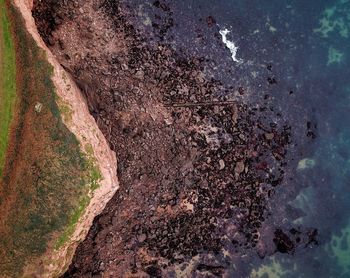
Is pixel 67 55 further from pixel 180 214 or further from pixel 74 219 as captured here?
pixel 180 214

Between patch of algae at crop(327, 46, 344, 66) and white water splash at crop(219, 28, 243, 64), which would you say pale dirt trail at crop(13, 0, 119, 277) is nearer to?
white water splash at crop(219, 28, 243, 64)

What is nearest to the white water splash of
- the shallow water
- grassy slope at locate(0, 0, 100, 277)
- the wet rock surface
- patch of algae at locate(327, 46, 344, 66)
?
the shallow water

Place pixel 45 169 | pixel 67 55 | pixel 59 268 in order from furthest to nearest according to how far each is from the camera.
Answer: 1. pixel 67 55
2. pixel 59 268
3. pixel 45 169

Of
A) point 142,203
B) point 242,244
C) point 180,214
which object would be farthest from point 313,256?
point 142,203

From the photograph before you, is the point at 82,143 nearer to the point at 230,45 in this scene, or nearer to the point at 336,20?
the point at 230,45

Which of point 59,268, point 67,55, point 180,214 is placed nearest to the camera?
point 59,268

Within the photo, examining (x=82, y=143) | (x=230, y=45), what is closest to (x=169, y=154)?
(x=82, y=143)

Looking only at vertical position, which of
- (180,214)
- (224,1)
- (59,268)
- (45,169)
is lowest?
(59,268)
